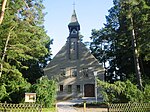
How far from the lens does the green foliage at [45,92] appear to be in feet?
80.6

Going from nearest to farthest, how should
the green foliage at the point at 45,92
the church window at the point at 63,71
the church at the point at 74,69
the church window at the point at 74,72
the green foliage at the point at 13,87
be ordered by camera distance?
the green foliage at the point at 45,92, the green foliage at the point at 13,87, the church at the point at 74,69, the church window at the point at 74,72, the church window at the point at 63,71

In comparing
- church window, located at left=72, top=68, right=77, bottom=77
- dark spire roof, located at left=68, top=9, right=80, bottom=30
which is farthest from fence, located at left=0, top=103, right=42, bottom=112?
dark spire roof, located at left=68, top=9, right=80, bottom=30

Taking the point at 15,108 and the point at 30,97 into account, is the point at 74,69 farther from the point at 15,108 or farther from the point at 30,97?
the point at 15,108

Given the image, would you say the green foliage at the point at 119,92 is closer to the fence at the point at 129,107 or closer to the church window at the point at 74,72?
the fence at the point at 129,107

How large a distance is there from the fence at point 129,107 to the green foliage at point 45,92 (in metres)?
11.7

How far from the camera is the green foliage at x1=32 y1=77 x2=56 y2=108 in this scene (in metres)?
24.6

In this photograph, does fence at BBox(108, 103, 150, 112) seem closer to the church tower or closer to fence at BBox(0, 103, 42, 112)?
fence at BBox(0, 103, 42, 112)

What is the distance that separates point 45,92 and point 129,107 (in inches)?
485

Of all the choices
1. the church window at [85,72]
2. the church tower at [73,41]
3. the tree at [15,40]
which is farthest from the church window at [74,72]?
the tree at [15,40]

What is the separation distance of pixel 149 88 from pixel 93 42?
3160 cm

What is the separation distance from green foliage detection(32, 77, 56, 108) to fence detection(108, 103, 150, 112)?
1170 cm

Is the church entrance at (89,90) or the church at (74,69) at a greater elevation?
the church at (74,69)

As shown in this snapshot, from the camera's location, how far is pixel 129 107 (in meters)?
13.9

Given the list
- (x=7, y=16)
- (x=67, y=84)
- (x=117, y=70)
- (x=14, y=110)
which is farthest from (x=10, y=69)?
(x=117, y=70)
